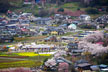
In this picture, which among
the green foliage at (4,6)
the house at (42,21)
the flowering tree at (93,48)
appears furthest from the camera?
the green foliage at (4,6)

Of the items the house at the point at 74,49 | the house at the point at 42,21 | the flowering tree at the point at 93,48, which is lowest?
the house at the point at 42,21

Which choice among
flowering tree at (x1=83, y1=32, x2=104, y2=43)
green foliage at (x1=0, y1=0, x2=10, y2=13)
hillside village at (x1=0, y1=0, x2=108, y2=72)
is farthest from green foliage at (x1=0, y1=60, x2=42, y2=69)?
green foliage at (x1=0, y1=0, x2=10, y2=13)

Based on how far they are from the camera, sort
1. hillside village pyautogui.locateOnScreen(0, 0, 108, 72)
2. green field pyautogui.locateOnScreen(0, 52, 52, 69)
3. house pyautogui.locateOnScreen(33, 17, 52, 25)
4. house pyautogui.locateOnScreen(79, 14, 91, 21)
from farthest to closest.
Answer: house pyautogui.locateOnScreen(79, 14, 91, 21)
house pyautogui.locateOnScreen(33, 17, 52, 25)
green field pyautogui.locateOnScreen(0, 52, 52, 69)
hillside village pyautogui.locateOnScreen(0, 0, 108, 72)

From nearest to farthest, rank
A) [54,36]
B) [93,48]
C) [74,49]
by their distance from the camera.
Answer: [93,48]
[74,49]
[54,36]

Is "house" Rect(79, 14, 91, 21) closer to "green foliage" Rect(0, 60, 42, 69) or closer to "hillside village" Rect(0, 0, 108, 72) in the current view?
"hillside village" Rect(0, 0, 108, 72)

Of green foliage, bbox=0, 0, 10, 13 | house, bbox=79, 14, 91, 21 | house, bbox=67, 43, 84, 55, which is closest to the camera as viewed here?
house, bbox=67, 43, 84, 55

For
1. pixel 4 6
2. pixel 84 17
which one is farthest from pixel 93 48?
pixel 4 6

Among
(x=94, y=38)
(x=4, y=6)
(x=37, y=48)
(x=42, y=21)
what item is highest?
(x=4, y=6)

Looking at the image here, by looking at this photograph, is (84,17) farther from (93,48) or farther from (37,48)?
(93,48)

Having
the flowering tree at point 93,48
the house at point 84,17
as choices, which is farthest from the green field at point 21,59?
the house at point 84,17

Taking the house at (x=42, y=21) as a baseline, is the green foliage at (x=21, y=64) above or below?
above

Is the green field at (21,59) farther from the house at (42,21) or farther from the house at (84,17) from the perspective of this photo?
the house at (84,17)

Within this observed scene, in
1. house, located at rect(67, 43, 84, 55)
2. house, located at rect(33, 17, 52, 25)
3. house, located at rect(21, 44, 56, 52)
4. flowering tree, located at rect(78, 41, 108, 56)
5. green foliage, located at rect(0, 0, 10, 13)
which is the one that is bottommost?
house, located at rect(33, 17, 52, 25)
